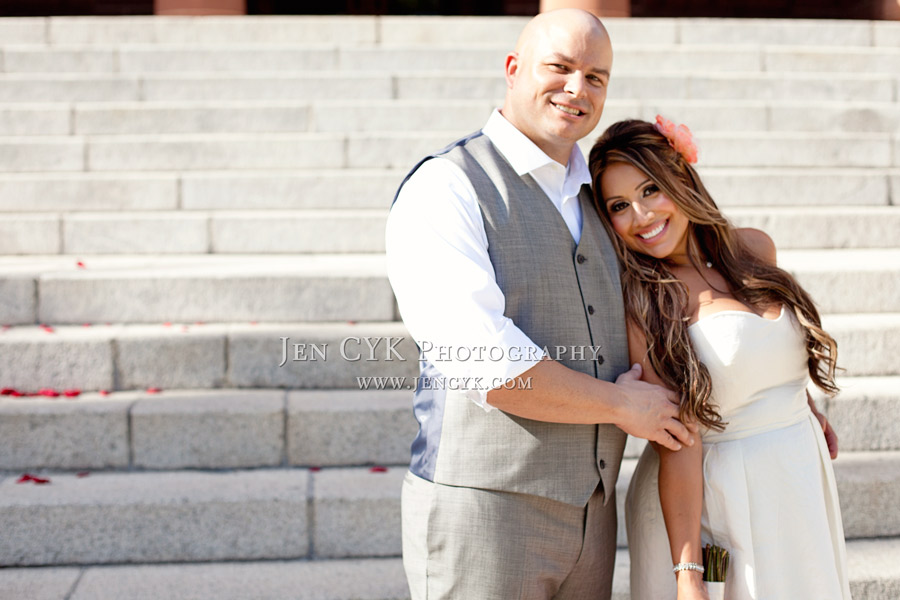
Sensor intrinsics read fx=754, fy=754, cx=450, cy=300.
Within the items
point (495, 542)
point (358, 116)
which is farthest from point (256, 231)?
point (495, 542)

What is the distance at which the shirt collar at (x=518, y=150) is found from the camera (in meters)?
1.77

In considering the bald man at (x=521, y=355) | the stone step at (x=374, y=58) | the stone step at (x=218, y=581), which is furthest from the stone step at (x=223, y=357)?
the stone step at (x=374, y=58)

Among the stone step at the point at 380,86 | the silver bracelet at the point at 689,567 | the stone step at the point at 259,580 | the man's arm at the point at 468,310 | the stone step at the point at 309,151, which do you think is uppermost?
the stone step at the point at 380,86

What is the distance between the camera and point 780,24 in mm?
6359

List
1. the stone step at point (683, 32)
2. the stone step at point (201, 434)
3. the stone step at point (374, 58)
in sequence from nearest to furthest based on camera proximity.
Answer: the stone step at point (201, 434) → the stone step at point (374, 58) → the stone step at point (683, 32)

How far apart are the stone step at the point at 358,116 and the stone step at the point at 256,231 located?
1083 mm

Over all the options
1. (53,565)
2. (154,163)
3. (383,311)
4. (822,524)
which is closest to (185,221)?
(154,163)

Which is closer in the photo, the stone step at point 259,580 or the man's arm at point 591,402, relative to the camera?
the man's arm at point 591,402

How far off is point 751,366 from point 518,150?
80 centimetres

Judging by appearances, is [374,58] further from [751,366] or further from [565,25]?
[751,366]

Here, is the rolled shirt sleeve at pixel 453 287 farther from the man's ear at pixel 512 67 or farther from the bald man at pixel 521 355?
the man's ear at pixel 512 67

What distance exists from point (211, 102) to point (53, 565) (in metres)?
3.53

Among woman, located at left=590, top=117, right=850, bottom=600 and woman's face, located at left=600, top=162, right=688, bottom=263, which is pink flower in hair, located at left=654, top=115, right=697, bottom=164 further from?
woman's face, located at left=600, top=162, right=688, bottom=263

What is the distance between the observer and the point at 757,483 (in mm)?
1882
